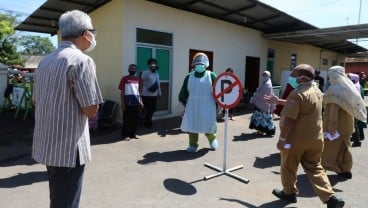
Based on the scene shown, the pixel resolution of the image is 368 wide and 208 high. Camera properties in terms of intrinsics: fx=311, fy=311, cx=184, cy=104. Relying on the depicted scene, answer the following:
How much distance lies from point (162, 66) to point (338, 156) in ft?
20.3

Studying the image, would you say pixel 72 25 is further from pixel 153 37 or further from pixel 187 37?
pixel 187 37

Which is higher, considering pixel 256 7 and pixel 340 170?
pixel 256 7

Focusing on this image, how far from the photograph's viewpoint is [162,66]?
9984 mm

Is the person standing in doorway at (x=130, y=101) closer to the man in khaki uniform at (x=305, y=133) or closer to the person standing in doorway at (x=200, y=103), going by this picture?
the person standing in doorway at (x=200, y=103)

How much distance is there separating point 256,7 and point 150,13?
3816 millimetres

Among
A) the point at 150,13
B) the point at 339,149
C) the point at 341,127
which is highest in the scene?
the point at 150,13

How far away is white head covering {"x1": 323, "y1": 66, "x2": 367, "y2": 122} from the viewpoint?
476 centimetres

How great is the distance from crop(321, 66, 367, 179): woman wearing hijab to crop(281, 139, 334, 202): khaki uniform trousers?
111cm

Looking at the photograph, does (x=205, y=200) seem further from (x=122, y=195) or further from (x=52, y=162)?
(x=52, y=162)

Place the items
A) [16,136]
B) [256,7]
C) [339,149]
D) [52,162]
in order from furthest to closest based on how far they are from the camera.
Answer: [256,7], [16,136], [339,149], [52,162]

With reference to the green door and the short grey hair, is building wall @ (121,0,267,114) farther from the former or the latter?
the short grey hair

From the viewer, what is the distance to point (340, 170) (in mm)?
5102

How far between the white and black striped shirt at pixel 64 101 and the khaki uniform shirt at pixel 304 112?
7.75 feet

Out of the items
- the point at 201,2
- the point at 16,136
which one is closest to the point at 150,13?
the point at 201,2
